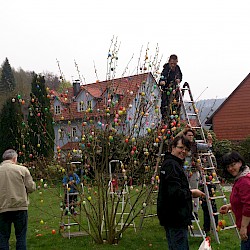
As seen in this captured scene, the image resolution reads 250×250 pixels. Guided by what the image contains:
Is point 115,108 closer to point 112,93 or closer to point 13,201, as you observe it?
point 112,93

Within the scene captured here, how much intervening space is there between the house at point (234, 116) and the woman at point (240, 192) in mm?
20682

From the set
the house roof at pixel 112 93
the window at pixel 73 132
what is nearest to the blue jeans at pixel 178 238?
the house roof at pixel 112 93

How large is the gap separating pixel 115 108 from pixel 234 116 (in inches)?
750

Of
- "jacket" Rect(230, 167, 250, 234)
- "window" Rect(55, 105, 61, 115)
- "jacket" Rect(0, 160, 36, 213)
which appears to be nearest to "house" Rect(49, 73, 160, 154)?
"window" Rect(55, 105, 61, 115)

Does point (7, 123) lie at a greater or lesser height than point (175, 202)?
greater

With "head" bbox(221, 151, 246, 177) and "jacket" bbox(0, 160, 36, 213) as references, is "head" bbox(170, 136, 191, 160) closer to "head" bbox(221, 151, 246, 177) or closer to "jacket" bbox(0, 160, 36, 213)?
"head" bbox(221, 151, 246, 177)

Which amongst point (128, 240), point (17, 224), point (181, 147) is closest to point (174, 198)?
point (181, 147)

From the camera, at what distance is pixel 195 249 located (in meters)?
6.12

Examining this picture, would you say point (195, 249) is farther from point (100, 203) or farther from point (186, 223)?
point (186, 223)

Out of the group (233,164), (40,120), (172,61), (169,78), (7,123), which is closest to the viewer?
(233,164)

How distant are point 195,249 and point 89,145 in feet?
7.81

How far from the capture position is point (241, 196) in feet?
11.6

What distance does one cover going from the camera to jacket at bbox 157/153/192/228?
3.76 metres

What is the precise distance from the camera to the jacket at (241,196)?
3.49m
